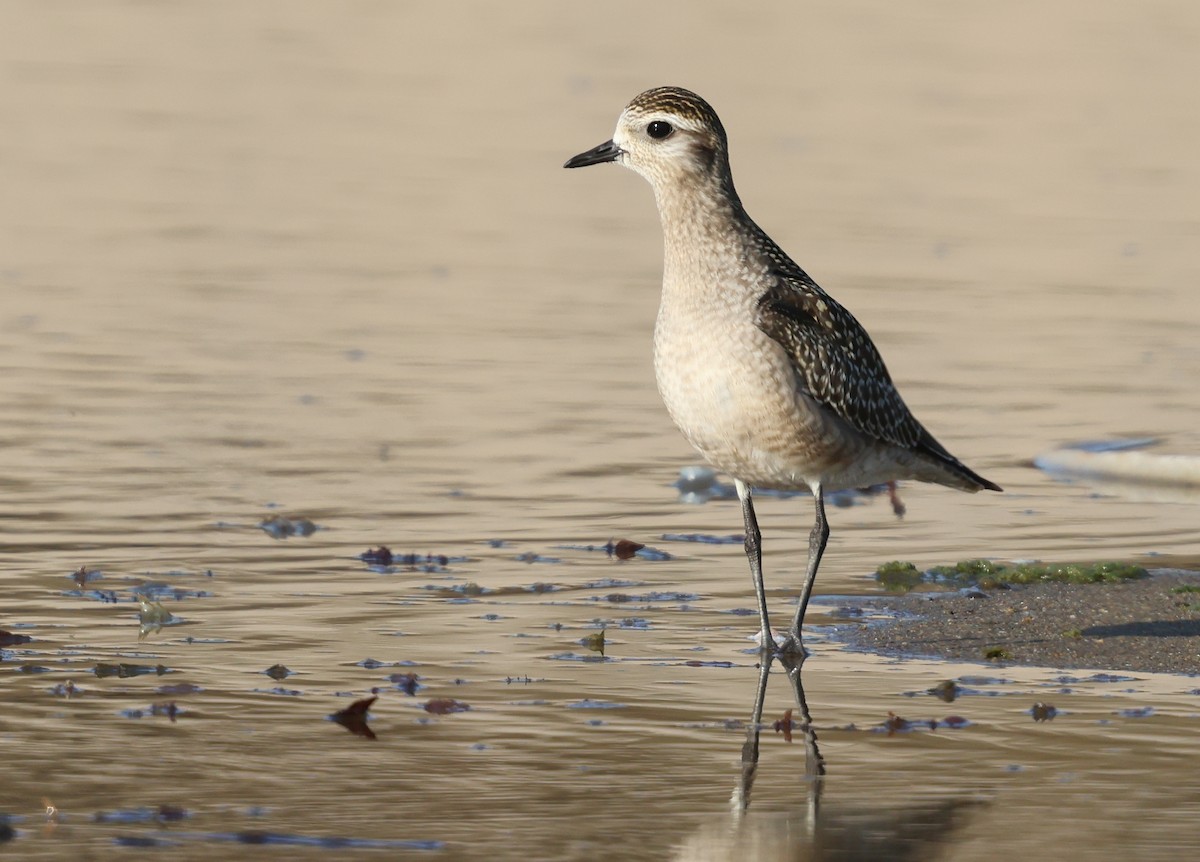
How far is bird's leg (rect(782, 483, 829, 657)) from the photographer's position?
398 inches

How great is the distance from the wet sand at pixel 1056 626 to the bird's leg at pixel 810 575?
0.94 feet

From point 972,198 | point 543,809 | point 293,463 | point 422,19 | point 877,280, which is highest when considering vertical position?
point 422,19

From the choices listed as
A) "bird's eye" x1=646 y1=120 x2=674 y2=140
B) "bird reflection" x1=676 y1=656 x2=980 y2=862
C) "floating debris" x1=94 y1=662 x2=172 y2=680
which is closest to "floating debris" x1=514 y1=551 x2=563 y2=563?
"bird's eye" x1=646 y1=120 x2=674 y2=140

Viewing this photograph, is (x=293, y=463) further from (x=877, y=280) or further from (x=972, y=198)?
(x=972, y=198)

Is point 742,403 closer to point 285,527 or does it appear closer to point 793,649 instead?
point 793,649

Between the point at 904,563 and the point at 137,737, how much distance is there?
4.65 meters

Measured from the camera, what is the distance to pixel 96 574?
1116 centimetres

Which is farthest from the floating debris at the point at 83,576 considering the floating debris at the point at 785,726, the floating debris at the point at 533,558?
the floating debris at the point at 785,726

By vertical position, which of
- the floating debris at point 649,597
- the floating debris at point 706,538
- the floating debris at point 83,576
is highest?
the floating debris at point 706,538

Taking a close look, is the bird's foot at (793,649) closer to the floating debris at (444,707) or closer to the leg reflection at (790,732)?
the leg reflection at (790,732)

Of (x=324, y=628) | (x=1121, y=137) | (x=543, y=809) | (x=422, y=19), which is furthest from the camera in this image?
(x=422, y=19)

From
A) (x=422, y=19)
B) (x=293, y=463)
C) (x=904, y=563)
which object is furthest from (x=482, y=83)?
(x=904, y=563)

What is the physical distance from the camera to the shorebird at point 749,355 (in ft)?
34.5

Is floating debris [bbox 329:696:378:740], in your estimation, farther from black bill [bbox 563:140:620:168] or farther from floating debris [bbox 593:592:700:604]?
black bill [bbox 563:140:620:168]
